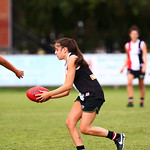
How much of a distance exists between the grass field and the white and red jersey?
4.07 ft

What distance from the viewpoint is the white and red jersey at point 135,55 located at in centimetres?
1399

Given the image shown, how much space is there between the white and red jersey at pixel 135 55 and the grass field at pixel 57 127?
4.07ft

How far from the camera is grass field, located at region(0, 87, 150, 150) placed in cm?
797

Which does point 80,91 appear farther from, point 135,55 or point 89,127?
point 135,55

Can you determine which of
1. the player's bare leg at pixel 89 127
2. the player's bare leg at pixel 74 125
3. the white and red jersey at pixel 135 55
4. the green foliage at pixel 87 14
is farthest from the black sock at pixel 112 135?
the green foliage at pixel 87 14

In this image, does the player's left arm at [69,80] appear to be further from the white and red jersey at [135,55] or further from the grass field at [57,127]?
the white and red jersey at [135,55]

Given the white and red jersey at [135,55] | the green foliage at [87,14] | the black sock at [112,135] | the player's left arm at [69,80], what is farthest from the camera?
the green foliage at [87,14]

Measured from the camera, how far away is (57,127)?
33.3ft

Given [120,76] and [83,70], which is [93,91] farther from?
[120,76]

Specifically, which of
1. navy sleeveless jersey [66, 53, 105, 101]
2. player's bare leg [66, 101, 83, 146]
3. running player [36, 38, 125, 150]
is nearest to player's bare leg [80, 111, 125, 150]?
running player [36, 38, 125, 150]

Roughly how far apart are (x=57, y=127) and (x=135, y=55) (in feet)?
15.8

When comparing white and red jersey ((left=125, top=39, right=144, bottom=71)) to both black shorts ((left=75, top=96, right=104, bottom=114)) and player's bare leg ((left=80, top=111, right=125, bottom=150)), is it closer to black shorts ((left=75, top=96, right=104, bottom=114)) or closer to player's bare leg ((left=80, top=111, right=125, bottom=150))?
player's bare leg ((left=80, top=111, right=125, bottom=150))

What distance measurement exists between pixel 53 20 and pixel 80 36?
3231 mm

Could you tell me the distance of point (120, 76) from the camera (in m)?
22.8
